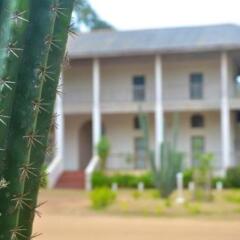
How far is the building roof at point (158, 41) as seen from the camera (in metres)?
30.0

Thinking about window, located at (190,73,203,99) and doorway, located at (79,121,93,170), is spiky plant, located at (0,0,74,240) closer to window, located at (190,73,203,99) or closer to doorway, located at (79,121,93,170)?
window, located at (190,73,203,99)

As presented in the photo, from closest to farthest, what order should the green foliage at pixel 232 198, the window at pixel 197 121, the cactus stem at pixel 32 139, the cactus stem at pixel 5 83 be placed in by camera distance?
the cactus stem at pixel 5 83 < the cactus stem at pixel 32 139 < the green foliage at pixel 232 198 < the window at pixel 197 121

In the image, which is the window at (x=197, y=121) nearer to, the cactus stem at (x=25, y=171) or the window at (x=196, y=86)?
the window at (x=196, y=86)

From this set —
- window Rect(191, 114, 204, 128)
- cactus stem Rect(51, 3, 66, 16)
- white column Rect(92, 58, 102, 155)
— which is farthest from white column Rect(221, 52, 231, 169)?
cactus stem Rect(51, 3, 66, 16)

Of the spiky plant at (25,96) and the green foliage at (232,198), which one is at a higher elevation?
the spiky plant at (25,96)

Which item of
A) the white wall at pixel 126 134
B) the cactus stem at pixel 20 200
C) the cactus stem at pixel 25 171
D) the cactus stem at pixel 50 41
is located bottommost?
the cactus stem at pixel 20 200

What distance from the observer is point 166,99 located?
31.2 m

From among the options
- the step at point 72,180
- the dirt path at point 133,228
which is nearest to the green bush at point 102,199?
the dirt path at point 133,228

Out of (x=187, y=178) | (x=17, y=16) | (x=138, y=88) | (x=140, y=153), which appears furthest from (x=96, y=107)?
(x=17, y=16)

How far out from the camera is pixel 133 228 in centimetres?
1402

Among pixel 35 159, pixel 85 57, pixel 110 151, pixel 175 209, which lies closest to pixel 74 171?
pixel 110 151

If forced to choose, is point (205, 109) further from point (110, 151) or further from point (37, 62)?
point (37, 62)

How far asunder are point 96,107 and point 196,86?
5.17m

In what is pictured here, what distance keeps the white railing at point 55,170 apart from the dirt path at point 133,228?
1228 cm
